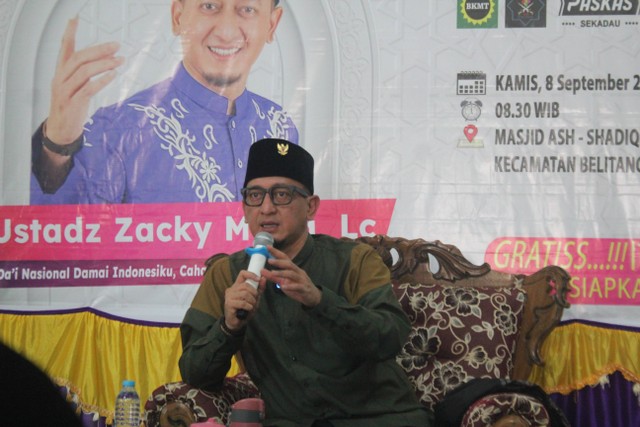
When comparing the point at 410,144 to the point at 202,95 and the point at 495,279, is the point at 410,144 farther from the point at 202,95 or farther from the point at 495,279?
the point at 202,95

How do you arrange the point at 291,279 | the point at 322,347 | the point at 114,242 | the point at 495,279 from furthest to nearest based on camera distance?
1. the point at 114,242
2. the point at 495,279
3. the point at 322,347
4. the point at 291,279

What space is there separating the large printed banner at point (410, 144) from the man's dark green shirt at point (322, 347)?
1.04m

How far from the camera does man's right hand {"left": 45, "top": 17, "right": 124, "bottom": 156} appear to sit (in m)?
4.28

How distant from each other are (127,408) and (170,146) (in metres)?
1.28

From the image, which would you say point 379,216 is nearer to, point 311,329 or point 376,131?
point 376,131

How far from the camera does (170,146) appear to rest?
13.9 feet

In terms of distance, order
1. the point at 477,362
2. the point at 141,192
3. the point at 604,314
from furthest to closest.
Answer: the point at 141,192 < the point at 604,314 < the point at 477,362

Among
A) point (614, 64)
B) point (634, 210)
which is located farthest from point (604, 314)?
point (614, 64)

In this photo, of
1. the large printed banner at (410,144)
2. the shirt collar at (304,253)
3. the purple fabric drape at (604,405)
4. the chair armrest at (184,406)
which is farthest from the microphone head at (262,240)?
the purple fabric drape at (604,405)

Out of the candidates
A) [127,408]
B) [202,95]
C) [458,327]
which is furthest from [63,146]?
[458,327]

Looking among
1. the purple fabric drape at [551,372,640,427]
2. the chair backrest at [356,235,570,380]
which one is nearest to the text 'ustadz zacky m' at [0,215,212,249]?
the chair backrest at [356,235,570,380]

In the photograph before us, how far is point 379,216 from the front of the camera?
162 inches

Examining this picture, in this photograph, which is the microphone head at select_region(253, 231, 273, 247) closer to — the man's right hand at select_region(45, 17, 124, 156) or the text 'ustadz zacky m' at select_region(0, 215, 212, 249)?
the text 'ustadz zacky m' at select_region(0, 215, 212, 249)

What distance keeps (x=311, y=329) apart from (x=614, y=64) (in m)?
2.09
